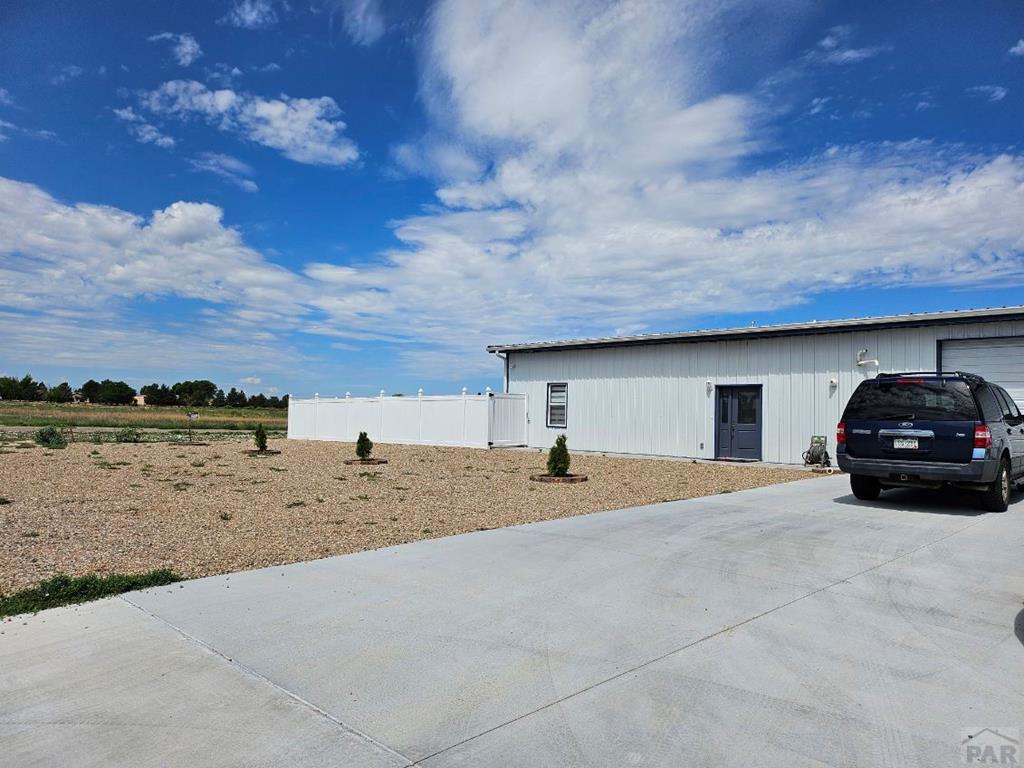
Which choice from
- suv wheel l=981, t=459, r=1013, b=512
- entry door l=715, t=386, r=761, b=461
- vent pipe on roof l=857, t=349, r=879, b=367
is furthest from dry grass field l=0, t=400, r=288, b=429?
suv wheel l=981, t=459, r=1013, b=512

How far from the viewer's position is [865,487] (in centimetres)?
1025

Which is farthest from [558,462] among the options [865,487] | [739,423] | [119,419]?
[119,419]

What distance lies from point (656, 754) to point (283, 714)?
1728mm

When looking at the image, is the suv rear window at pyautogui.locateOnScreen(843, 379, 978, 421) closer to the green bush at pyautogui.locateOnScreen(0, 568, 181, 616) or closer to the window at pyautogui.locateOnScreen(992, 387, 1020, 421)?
the window at pyautogui.locateOnScreen(992, 387, 1020, 421)

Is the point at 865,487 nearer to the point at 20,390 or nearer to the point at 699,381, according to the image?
the point at 699,381

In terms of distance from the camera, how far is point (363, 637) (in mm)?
4270

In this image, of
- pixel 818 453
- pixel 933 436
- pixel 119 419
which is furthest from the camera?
pixel 119 419

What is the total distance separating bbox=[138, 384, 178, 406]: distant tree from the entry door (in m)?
90.6

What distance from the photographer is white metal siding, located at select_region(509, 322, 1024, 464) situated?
15.6 m

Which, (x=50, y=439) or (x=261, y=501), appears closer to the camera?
(x=261, y=501)

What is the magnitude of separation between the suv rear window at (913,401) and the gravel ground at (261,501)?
2869mm

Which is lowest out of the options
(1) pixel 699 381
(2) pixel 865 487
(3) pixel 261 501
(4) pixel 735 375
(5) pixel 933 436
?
(3) pixel 261 501

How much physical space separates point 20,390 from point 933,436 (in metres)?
106

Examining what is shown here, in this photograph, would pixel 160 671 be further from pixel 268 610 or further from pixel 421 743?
pixel 421 743
